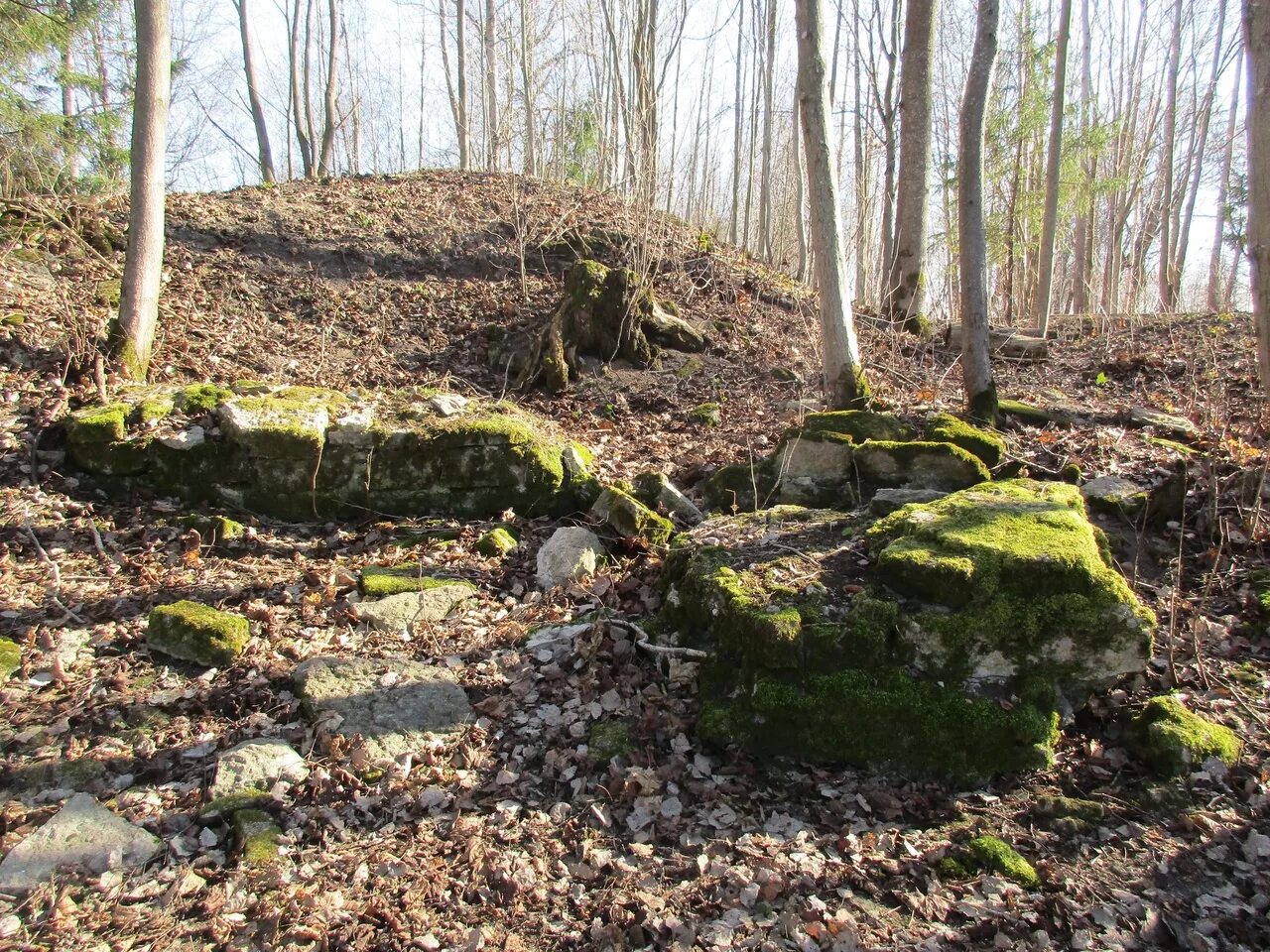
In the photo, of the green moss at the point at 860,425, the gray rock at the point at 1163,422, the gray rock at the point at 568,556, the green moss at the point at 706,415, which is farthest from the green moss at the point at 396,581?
the gray rock at the point at 1163,422

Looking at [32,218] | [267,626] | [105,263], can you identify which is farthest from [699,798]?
[32,218]

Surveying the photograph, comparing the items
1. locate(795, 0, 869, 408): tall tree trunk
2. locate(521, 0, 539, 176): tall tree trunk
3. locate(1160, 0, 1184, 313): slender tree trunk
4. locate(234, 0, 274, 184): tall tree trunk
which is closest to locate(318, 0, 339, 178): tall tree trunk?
locate(234, 0, 274, 184): tall tree trunk

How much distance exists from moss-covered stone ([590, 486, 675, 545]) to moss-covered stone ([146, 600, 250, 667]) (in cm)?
265

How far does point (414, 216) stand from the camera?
11.4 metres

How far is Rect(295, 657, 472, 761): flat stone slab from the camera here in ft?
12.3

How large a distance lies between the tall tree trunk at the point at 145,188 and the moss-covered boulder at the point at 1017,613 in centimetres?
670

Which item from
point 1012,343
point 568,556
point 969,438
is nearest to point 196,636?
point 568,556

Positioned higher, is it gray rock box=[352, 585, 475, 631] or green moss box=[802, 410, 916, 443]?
green moss box=[802, 410, 916, 443]

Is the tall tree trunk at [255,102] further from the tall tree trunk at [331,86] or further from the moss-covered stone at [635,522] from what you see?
the moss-covered stone at [635,522]

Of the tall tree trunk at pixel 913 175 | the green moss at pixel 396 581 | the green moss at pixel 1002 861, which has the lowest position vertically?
the green moss at pixel 1002 861

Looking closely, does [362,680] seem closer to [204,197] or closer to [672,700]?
[672,700]

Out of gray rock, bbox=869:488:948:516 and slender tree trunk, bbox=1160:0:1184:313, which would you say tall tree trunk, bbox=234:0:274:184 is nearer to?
gray rock, bbox=869:488:948:516

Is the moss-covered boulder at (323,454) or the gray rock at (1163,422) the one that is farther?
the gray rock at (1163,422)

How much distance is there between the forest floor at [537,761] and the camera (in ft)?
8.95
